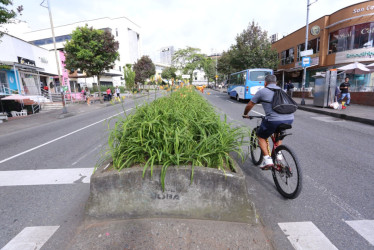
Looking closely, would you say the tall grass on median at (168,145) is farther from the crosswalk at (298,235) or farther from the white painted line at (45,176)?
the white painted line at (45,176)

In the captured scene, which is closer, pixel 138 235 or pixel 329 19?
pixel 138 235

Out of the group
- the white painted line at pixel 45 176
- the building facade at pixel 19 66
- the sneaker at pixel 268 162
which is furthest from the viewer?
the building facade at pixel 19 66

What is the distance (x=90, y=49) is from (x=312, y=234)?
22266mm

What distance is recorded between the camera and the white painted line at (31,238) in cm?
217

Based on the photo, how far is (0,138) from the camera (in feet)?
26.7

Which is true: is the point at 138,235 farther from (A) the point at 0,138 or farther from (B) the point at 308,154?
(A) the point at 0,138

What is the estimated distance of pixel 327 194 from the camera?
3025 mm

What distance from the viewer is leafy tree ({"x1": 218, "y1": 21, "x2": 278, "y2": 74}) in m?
25.6

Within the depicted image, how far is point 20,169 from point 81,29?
64.3 feet

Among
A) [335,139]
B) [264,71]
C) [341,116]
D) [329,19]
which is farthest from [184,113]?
[329,19]

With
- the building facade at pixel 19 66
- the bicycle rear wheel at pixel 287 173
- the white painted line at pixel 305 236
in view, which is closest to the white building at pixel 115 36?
the building facade at pixel 19 66

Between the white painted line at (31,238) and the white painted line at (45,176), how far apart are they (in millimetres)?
1239

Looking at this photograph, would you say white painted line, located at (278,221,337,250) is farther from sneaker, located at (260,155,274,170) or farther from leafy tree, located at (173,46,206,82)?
leafy tree, located at (173,46,206,82)

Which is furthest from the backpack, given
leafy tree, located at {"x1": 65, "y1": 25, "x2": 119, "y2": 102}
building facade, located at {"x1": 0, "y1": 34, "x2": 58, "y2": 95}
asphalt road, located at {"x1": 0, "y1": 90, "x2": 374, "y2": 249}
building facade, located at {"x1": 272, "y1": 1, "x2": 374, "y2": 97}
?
leafy tree, located at {"x1": 65, "y1": 25, "x2": 119, "y2": 102}
